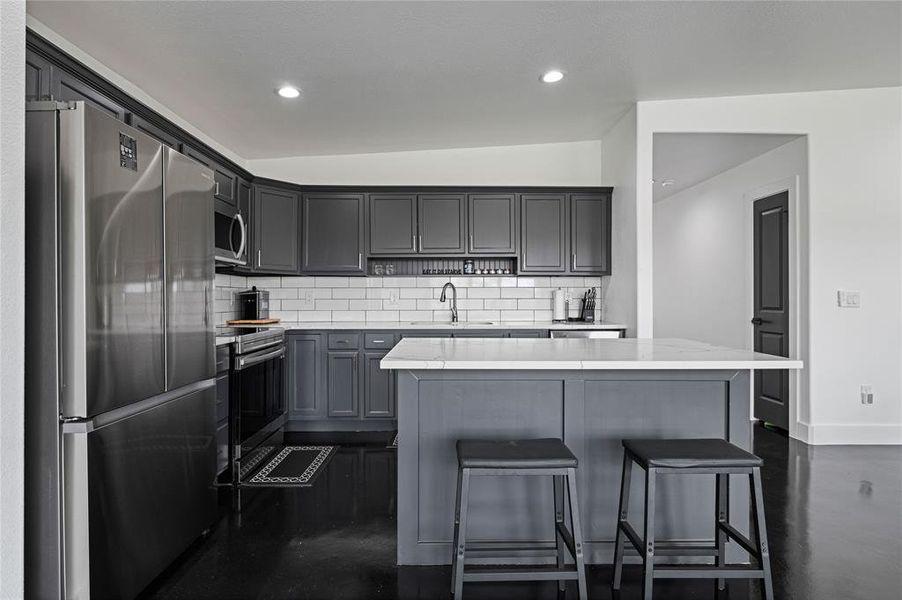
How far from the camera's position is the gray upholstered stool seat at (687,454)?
6.05 feet

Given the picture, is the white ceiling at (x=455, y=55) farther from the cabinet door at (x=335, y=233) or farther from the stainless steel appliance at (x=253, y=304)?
the stainless steel appliance at (x=253, y=304)

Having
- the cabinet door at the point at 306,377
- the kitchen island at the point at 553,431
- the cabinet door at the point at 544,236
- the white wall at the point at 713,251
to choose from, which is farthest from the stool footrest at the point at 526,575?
the white wall at the point at 713,251

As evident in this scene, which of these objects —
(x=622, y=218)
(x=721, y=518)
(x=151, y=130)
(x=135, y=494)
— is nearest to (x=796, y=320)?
→ (x=622, y=218)

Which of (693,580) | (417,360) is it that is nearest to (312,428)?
(417,360)

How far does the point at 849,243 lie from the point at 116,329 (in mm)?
4890

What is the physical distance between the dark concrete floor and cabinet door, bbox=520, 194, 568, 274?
228 centimetres

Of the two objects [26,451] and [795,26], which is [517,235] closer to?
[795,26]

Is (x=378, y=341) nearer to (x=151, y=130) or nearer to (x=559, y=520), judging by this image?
(x=151, y=130)

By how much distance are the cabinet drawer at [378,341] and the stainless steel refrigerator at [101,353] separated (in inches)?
89.4

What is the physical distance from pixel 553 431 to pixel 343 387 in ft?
8.63

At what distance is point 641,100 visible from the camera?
410 cm

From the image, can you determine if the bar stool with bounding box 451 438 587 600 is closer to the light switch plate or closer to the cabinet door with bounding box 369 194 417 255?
the cabinet door with bounding box 369 194 417 255

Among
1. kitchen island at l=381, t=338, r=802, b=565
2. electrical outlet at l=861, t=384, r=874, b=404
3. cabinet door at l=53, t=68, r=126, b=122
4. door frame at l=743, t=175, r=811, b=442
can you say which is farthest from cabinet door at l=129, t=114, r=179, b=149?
electrical outlet at l=861, t=384, r=874, b=404

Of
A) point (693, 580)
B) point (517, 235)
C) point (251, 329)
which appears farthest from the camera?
point (517, 235)
